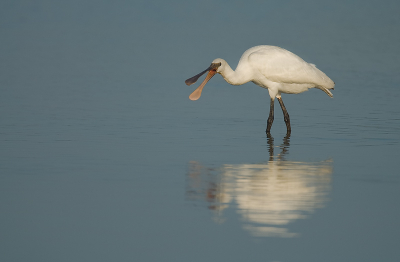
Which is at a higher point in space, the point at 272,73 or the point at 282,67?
the point at 282,67

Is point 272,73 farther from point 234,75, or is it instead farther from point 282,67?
point 234,75

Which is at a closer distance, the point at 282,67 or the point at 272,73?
the point at 272,73

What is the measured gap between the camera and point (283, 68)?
481 inches

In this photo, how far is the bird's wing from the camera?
1207cm

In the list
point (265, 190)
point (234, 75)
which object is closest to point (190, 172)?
point (265, 190)

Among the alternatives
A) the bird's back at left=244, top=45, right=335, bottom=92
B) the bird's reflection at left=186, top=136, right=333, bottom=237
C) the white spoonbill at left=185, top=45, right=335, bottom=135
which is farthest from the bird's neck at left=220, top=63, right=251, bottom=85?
the bird's reflection at left=186, top=136, right=333, bottom=237

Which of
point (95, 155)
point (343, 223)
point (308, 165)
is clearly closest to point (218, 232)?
point (343, 223)

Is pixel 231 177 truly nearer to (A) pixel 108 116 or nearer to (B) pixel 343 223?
(B) pixel 343 223

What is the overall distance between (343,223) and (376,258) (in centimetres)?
79

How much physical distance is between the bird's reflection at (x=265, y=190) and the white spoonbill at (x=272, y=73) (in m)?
3.80

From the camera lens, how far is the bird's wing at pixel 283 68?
12070mm

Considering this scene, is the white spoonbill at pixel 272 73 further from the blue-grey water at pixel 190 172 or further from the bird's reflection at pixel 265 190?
the bird's reflection at pixel 265 190

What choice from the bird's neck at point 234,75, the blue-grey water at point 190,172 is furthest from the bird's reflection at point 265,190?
the bird's neck at point 234,75

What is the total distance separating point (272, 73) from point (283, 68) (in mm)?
233
